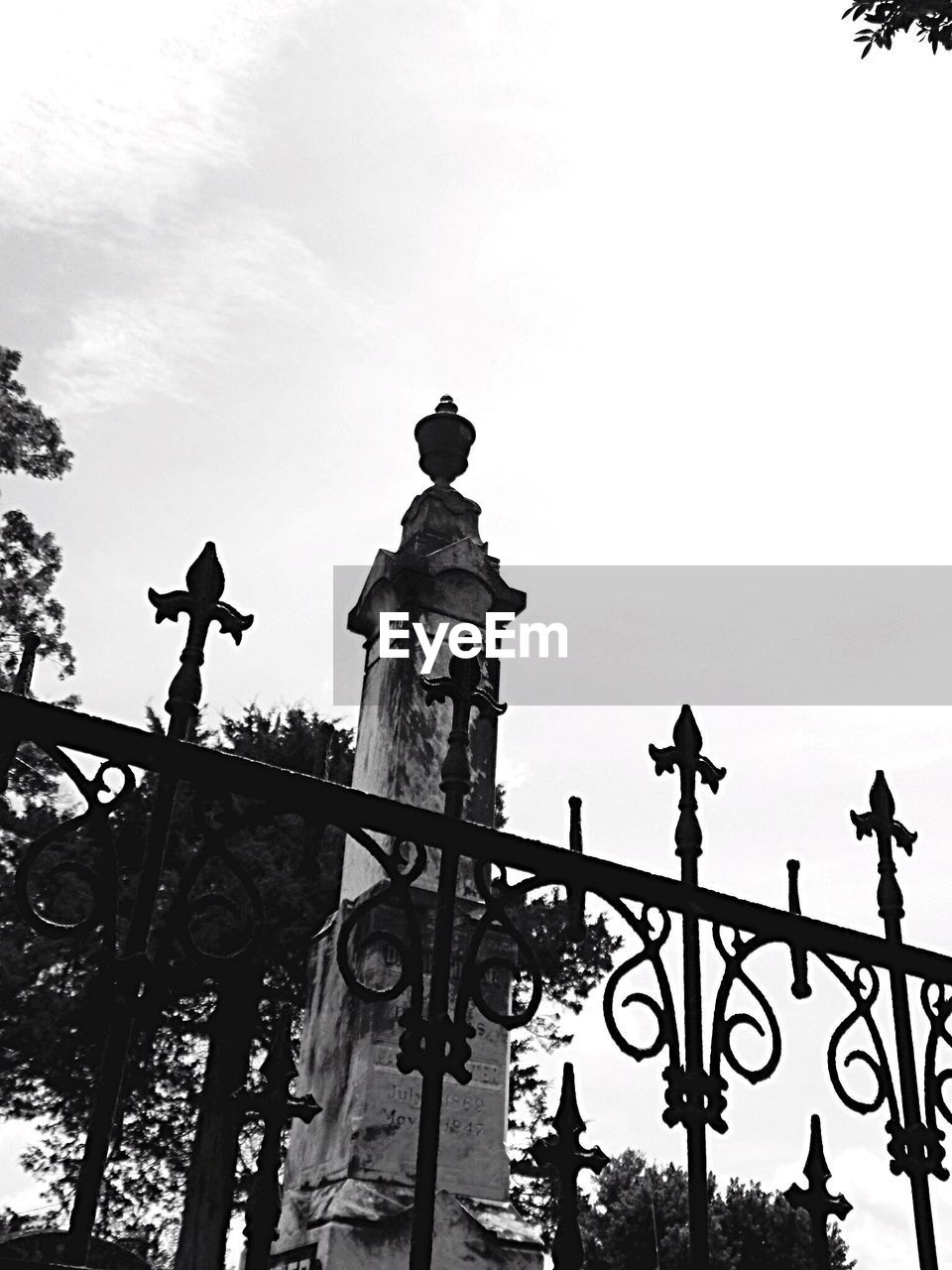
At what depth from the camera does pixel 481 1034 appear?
6543 millimetres

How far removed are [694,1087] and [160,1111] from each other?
657 inches

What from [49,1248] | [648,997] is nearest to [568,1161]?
[648,997]

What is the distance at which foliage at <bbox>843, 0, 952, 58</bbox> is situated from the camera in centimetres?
439

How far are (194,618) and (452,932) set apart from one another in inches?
35.5

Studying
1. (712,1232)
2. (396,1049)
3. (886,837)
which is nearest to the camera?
(886,837)

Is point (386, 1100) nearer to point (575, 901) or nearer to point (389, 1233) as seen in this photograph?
point (389, 1233)

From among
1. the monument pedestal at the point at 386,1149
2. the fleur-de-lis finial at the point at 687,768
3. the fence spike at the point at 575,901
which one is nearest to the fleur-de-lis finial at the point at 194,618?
the fence spike at the point at 575,901

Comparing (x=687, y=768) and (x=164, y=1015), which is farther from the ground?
(x=164, y=1015)

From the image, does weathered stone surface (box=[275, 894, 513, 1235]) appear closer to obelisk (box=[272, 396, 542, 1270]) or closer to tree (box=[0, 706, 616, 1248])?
obelisk (box=[272, 396, 542, 1270])

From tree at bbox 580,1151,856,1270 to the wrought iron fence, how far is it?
23.1 metres

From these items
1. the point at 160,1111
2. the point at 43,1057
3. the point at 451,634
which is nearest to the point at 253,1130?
the point at 160,1111

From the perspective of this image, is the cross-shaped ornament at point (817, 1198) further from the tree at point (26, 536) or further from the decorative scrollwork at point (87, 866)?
the tree at point (26, 536)

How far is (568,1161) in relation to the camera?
229 centimetres

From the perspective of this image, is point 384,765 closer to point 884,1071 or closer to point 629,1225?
point 884,1071
